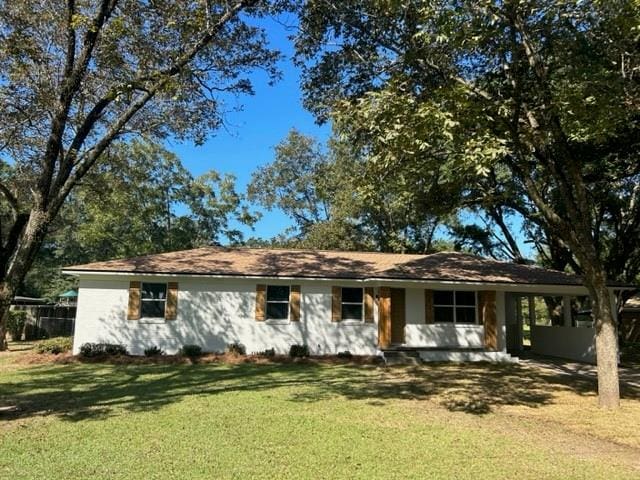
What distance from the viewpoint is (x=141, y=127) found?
12367mm

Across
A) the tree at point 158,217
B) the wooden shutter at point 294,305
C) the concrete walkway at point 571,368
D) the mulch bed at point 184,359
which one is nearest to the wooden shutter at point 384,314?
the mulch bed at point 184,359

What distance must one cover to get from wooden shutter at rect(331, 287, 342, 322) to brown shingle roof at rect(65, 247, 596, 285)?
619 mm

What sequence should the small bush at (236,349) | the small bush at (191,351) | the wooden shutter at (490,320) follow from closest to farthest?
the small bush at (191,351) < the small bush at (236,349) < the wooden shutter at (490,320)

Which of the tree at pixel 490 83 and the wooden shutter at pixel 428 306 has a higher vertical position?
the tree at pixel 490 83

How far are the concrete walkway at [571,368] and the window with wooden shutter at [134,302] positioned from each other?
43.0ft

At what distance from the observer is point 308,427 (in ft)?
26.6

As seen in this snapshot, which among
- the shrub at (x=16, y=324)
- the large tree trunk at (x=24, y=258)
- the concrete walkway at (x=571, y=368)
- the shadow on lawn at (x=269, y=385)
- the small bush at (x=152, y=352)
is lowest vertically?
the shadow on lawn at (x=269, y=385)

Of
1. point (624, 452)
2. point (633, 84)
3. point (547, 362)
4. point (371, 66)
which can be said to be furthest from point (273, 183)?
point (624, 452)

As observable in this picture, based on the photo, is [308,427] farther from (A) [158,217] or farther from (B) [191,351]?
(A) [158,217]

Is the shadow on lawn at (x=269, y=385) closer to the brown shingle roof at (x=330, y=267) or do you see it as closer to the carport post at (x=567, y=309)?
the brown shingle roof at (x=330, y=267)

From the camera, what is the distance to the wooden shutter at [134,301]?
57.9 ft

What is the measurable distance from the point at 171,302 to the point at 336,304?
574 cm

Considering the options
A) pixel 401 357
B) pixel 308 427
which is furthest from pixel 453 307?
pixel 308 427

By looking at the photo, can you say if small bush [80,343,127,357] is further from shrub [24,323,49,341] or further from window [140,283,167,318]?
shrub [24,323,49,341]
